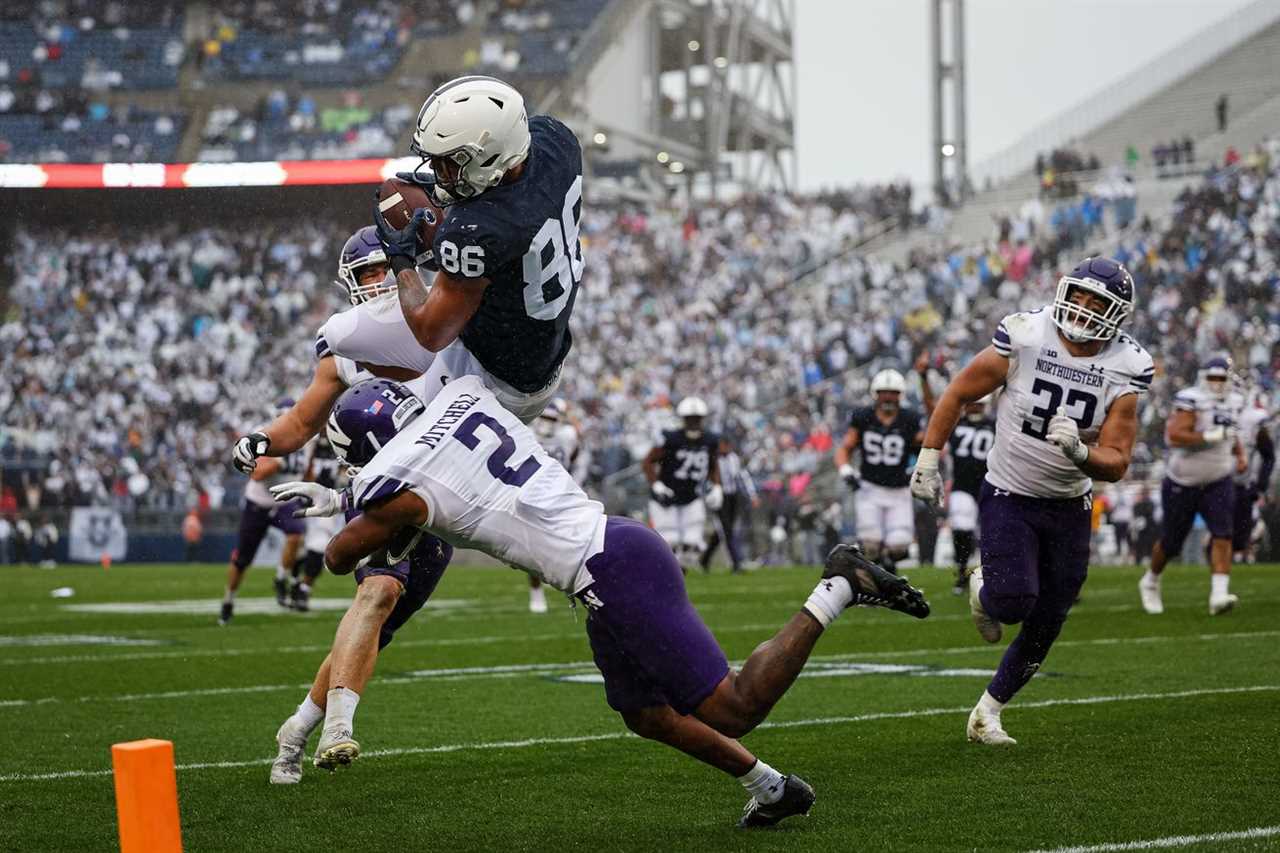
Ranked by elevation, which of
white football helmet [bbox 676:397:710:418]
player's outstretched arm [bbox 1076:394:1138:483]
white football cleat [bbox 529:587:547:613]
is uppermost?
player's outstretched arm [bbox 1076:394:1138:483]

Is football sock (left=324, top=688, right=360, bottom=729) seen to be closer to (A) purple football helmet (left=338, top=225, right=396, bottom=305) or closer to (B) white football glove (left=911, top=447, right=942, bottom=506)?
(A) purple football helmet (left=338, top=225, right=396, bottom=305)

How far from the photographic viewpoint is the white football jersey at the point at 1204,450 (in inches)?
443

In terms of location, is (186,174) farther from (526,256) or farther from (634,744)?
(526,256)

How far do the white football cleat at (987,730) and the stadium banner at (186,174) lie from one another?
90.6 feet

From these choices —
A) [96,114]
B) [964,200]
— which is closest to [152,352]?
[96,114]

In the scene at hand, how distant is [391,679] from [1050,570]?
12.0 ft

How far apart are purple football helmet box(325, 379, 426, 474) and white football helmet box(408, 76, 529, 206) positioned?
4.15ft

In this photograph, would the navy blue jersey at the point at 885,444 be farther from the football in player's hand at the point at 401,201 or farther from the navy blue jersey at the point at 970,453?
the football in player's hand at the point at 401,201

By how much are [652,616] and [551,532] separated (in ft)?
1.06

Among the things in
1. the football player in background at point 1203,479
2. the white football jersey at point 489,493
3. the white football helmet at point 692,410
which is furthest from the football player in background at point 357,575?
the white football helmet at point 692,410

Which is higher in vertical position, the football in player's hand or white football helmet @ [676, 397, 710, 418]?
the football in player's hand

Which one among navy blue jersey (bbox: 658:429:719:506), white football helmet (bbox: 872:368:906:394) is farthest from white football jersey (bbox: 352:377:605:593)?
navy blue jersey (bbox: 658:429:719:506)

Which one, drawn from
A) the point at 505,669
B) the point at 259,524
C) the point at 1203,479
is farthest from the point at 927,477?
the point at 259,524

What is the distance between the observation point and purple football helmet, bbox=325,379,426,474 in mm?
5531
